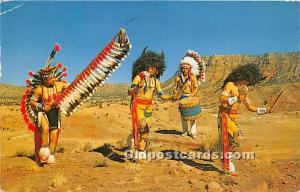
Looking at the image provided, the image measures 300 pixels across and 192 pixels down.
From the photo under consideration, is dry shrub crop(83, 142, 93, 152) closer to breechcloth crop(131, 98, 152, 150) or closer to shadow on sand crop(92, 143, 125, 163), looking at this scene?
shadow on sand crop(92, 143, 125, 163)

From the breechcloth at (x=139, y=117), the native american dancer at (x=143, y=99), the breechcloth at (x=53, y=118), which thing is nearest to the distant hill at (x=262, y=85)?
the native american dancer at (x=143, y=99)

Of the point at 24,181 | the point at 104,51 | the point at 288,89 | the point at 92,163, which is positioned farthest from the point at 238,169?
the point at 288,89

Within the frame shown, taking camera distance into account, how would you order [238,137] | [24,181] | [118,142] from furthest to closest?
1. [118,142]
2. [238,137]
3. [24,181]

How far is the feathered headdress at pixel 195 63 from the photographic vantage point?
10633mm

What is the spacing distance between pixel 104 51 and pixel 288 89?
20.0 metres

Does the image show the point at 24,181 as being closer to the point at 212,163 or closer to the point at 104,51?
the point at 104,51

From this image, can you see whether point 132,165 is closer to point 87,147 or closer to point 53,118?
point 53,118

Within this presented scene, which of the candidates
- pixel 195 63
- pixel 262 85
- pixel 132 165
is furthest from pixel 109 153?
pixel 262 85

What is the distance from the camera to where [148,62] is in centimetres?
909

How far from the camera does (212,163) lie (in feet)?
30.8

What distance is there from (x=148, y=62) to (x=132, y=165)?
6.33ft

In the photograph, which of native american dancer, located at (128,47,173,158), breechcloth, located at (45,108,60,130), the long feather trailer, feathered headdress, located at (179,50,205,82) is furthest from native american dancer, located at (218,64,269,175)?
breechcloth, located at (45,108,60,130)

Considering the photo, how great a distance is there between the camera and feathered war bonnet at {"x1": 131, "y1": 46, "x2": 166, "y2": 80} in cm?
911

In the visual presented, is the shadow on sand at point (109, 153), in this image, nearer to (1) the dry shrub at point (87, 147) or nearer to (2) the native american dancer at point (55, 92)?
(1) the dry shrub at point (87, 147)
